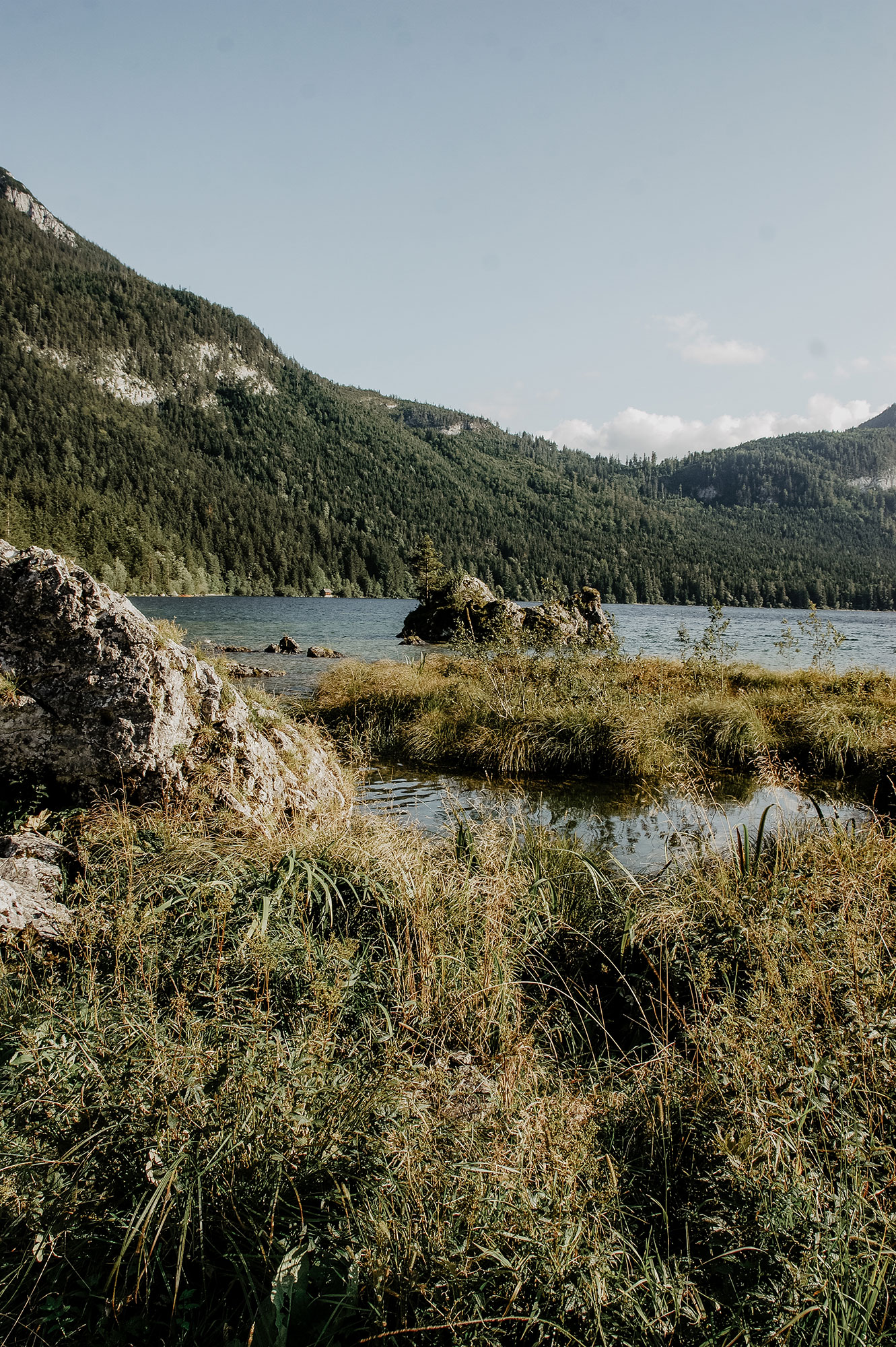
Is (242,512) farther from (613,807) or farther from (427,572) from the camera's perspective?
(613,807)

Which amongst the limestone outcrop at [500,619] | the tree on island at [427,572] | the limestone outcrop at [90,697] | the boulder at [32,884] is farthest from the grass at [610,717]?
the tree on island at [427,572]

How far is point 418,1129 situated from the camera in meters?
2.37

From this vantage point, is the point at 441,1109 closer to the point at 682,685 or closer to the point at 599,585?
the point at 682,685

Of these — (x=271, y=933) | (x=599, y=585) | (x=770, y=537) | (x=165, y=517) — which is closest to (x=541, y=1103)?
(x=271, y=933)

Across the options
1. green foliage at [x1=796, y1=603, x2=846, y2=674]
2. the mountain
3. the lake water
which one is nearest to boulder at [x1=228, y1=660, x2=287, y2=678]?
the lake water

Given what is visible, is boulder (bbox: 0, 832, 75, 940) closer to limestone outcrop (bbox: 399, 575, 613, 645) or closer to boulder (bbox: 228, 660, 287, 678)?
limestone outcrop (bbox: 399, 575, 613, 645)

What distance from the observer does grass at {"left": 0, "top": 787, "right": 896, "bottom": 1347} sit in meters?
1.85

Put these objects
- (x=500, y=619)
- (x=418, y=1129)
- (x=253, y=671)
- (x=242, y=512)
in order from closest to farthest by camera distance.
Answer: (x=418, y=1129), (x=500, y=619), (x=253, y=671), (x=242, y=512)

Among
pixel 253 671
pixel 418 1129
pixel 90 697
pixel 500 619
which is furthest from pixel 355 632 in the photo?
pixel 418 1129

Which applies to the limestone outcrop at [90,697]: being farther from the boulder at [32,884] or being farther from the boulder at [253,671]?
the boulder at [253,671]

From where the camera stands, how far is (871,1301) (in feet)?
5.58

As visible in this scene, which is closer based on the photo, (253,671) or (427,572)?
(253,671)

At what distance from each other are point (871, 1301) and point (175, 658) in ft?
18.5

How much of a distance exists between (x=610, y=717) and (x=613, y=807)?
2321 mm
